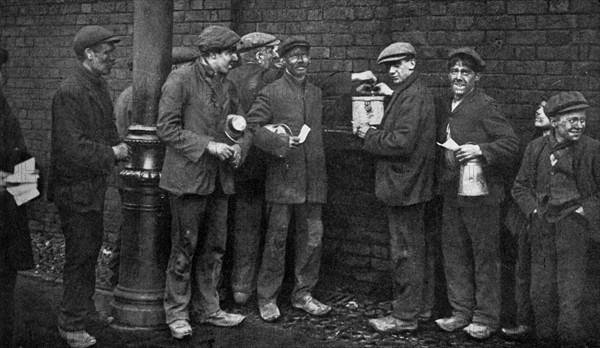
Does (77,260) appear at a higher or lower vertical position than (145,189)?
lower

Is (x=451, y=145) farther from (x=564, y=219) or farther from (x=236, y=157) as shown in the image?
(x=236, y=157)

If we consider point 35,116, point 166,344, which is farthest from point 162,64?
point 35,116

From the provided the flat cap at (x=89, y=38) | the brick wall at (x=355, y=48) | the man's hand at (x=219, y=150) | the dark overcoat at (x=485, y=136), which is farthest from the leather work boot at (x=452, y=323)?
the flat cap at (x=89, y=38)

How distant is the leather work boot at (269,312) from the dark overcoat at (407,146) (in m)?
1.20

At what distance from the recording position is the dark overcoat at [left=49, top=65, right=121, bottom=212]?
5.16 meters

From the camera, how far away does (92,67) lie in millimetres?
5387

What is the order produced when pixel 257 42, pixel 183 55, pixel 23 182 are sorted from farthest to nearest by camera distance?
pixel 183 55 < pixel 257 42 < pixel 23 182

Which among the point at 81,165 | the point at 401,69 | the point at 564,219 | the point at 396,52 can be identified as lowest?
the point at 564,219

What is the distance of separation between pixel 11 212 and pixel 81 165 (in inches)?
27.8

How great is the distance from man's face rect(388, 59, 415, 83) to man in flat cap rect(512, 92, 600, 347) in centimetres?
108

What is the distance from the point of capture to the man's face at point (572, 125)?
5035 mm

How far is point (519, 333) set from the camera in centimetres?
541

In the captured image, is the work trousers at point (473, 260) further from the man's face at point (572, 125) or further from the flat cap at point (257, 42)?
the flat cap at point (257, 42)

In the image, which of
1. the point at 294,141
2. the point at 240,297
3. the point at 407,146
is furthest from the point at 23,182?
the point at 407,146
